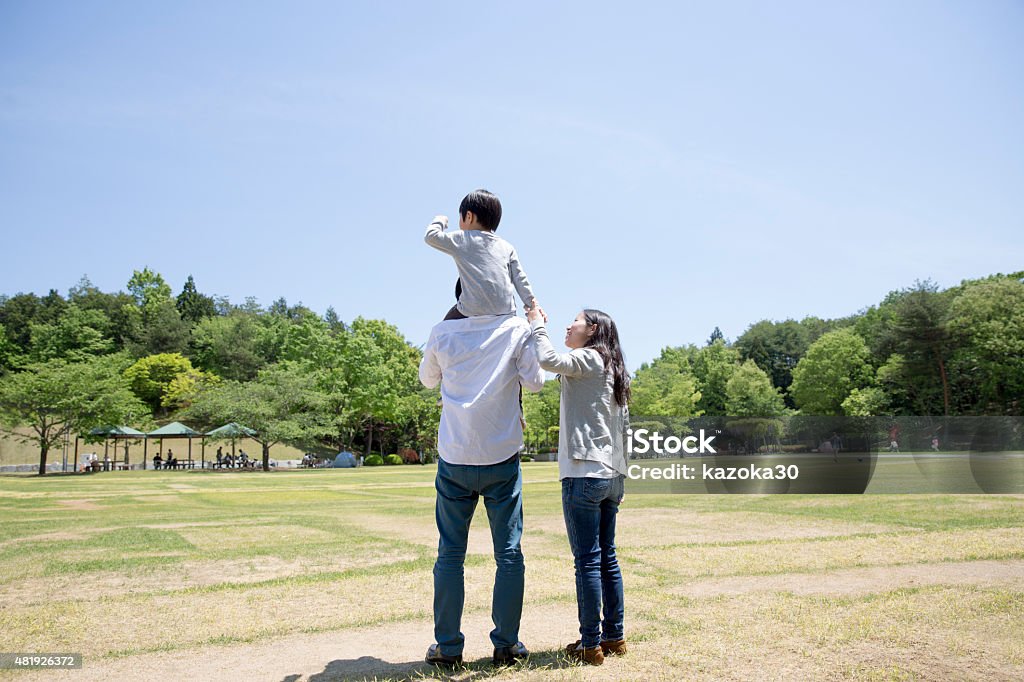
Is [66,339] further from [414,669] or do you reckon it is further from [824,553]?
[414,669]

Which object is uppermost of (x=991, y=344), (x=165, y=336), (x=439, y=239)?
(x=165, y=336)

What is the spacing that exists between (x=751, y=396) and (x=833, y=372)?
6.76 meters

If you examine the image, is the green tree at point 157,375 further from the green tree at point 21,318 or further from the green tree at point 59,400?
the green tree at point 59,400

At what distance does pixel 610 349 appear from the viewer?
4324 millimetres

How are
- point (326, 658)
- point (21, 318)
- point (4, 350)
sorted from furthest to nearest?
point (21, 318)
point (4, 350)
point (326, 658)

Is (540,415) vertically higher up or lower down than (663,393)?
lower down

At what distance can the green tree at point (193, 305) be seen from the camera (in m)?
83.7

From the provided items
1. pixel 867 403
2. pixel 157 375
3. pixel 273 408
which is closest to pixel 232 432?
pixel 273 408

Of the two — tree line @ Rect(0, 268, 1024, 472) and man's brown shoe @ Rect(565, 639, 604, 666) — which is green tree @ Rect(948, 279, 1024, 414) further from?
man's brown shoe @ Rect(565, 639, 604, 666)

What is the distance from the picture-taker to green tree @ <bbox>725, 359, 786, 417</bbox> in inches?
2377

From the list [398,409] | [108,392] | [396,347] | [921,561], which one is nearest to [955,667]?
[921,561]

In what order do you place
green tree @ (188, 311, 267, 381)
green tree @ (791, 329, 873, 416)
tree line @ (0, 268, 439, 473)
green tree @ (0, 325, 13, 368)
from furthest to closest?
green tree @ (188, 311, 267, 381)
green tree @ (0, 325, 13, 368)
green tree @ (791, 329, 873, 416)
tree line @ (0, 268, 439, 473)

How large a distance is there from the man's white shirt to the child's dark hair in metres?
0.56

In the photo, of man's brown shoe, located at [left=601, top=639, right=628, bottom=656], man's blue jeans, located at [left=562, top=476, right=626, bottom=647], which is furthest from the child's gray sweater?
man's brown shoe, located at [left=601, top=639, right=628, bottom=656]
